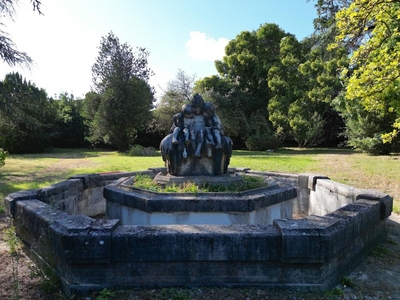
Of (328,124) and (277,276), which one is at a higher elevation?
(328,124)

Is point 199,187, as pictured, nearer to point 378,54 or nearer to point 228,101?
point 378,54

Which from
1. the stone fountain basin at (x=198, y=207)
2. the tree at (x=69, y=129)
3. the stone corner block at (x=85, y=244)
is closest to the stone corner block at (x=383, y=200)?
the stone fountain basin at (x=198, y=207)

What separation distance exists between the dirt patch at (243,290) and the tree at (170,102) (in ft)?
68.0

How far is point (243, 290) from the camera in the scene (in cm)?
293

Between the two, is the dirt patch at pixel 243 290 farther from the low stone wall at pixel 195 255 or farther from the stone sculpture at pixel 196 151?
the stone sculpture at pixel 196 151

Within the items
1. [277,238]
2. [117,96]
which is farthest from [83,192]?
[117,96]

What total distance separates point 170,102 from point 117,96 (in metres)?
4.46

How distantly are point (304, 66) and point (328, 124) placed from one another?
20.9 ft

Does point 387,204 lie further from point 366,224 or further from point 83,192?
point 83,192

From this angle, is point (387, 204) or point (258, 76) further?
point (258, 76)

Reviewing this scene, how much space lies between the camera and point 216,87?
26.0m

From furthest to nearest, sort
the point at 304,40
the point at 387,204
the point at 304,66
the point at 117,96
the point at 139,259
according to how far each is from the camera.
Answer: the point at 304,40 → the point at 304,66 → the point at 117,96 → the point at 387,204 → the point at 139,259

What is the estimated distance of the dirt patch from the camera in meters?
2.85

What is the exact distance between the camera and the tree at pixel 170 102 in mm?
24478
